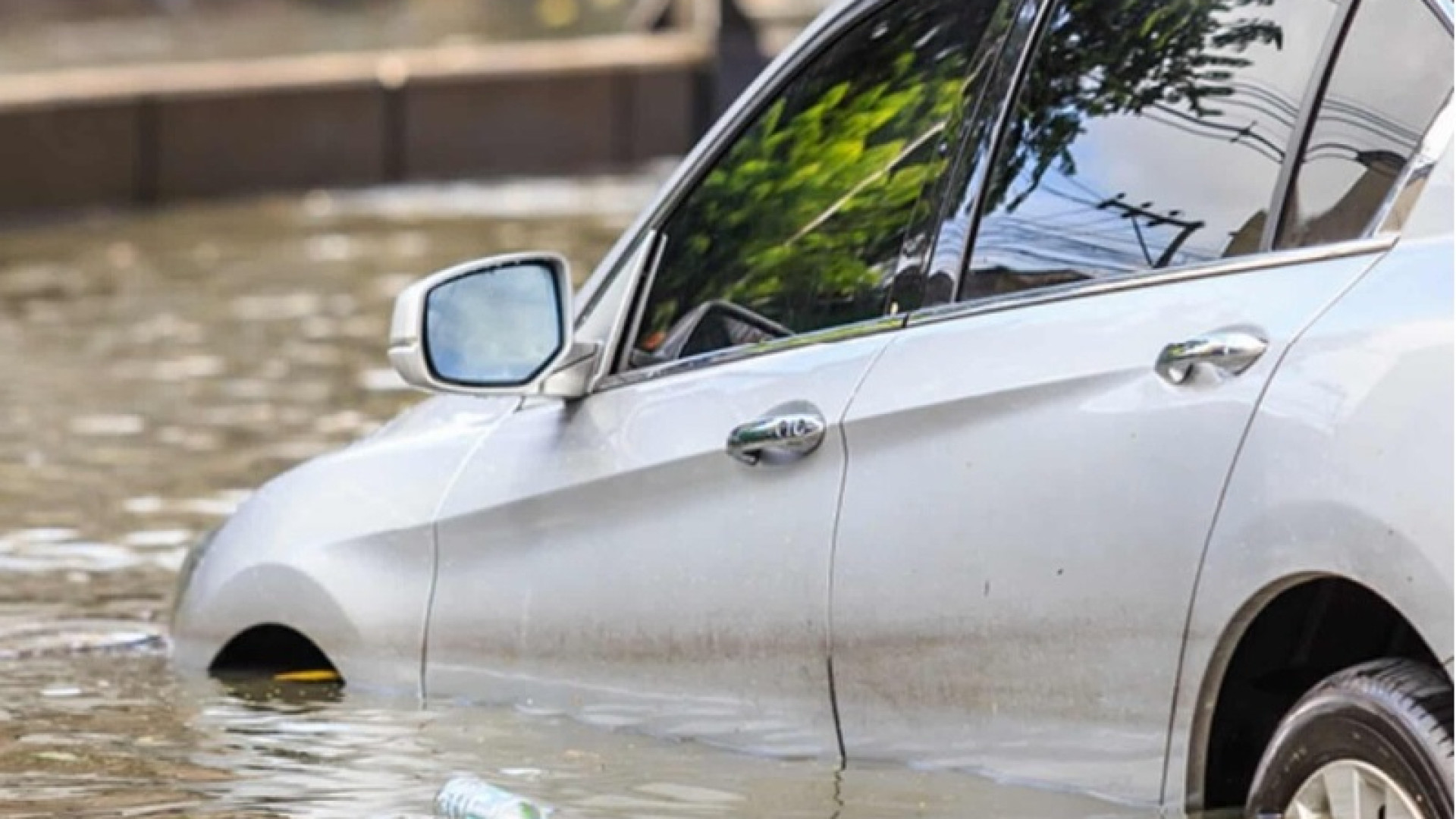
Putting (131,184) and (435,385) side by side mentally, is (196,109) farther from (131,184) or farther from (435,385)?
(435,385)

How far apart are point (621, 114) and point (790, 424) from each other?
799 inches

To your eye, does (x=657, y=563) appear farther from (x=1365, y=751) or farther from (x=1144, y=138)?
(x=1365, y=751)

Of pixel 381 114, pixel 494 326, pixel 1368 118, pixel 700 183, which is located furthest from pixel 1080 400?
pixel 381 114

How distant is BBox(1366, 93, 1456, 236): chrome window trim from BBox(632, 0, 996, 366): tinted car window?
1.10 m

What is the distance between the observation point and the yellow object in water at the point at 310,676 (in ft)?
23.7

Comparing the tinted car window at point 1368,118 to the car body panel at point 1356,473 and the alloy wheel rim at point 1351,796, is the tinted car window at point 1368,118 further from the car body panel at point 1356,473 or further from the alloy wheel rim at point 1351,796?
the alloy wheel rim at point 1351,796

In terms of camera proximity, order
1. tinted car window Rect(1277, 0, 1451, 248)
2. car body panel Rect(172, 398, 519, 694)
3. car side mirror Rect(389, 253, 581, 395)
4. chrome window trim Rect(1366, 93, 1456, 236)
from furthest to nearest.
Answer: car body panel Rect(172, 398, 519, 694)
car side mirror Rect(389, 253, 581, 395)
tinted car window Rect(1277, 0, 1451, 248)
chrome window trim Rect(1366, 93, 1456, 236)

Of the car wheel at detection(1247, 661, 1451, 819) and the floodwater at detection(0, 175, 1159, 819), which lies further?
the floodwater at detection(0, 175, 1159, 819)

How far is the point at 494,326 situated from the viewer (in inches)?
249

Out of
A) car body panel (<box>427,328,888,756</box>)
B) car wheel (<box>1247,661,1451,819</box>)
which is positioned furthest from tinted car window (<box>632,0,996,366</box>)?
car wheel (<box>1247,661,1451,819</box>)

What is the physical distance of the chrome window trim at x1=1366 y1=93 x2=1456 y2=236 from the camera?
462 centimetres

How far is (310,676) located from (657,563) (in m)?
1.42

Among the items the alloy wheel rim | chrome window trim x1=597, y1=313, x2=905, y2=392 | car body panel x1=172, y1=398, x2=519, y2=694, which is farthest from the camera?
car body panel x1=172, y1=398, x2=519, y2=694

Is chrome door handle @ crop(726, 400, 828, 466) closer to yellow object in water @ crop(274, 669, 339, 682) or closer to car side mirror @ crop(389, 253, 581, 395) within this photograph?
car side mirror @ crop(389, 253, 581, 395)
